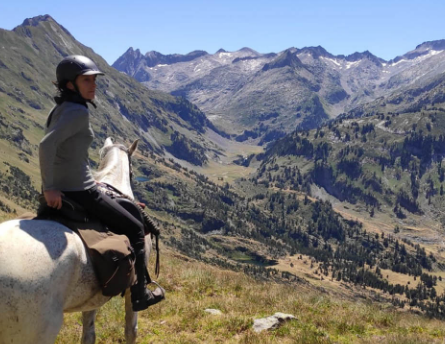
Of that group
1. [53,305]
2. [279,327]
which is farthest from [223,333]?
[53,305]

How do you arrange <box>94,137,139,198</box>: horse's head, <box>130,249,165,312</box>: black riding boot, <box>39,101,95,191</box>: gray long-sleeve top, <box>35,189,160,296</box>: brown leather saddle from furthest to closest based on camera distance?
1. <box>94,137,139,198</box>: horse's head
2. <box>130,249,165,312</box>: black riding boot
3. <box>35,189,160,296</box>: brown leather saddle
4. <box>39,101,95,191</box>: gray long-sleeve top

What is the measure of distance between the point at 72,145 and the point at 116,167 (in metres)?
3.89

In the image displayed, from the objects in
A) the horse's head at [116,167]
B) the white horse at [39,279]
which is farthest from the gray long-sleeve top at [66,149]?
the horse's head at [116,167]

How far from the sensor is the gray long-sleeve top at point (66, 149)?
704cm

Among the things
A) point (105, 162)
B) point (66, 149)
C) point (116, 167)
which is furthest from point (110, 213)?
point (105, 162)

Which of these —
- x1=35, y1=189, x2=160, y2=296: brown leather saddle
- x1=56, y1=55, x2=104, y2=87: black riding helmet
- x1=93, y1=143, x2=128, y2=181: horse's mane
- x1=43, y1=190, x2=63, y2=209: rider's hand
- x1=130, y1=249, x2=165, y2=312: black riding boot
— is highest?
x1=56, y1=55, x2=104, y2=87: black riding helmet

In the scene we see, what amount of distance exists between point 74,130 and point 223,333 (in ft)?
28.1

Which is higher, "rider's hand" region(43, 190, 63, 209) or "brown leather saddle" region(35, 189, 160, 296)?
"rider's hand" region(43, 190, 63, 209)

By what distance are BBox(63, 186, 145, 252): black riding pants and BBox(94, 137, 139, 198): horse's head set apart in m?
1.92

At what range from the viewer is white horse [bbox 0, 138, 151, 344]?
19.8ft

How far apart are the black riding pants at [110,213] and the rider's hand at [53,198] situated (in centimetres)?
36

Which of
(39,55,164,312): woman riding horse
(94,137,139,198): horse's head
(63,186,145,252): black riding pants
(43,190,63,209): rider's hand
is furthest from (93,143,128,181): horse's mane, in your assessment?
(43,190,63,209): rider's hand

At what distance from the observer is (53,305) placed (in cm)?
653

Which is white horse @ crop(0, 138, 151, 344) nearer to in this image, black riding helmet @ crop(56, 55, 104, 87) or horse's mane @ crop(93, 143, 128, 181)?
black riding helmet @ crop(56, 55, 104, 87)
